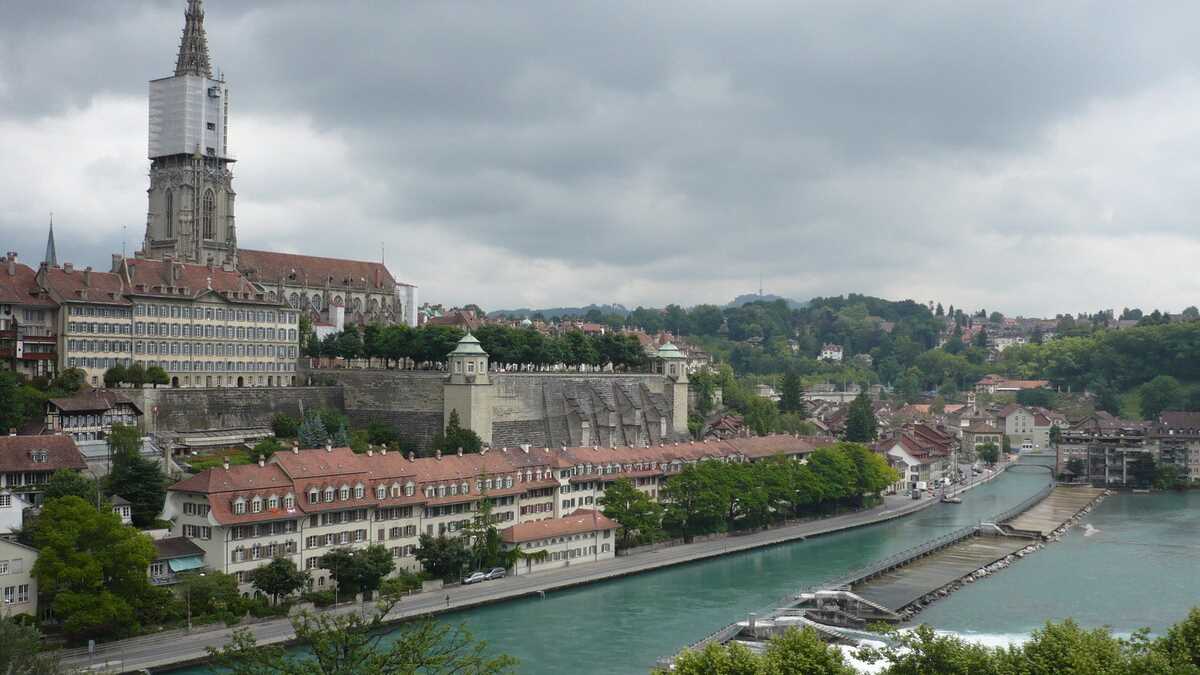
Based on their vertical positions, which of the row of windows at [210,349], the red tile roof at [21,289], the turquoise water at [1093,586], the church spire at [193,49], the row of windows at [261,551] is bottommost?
the turquoise water at [1093,586]

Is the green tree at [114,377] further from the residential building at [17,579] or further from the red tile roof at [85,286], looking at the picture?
the residential building at [17,579]

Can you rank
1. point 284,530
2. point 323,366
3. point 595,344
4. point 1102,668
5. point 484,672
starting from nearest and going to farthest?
point 484,672, point 1102,668, point 284,530, point 323,366, point 595,344

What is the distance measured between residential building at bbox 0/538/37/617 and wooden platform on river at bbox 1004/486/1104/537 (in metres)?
39.0

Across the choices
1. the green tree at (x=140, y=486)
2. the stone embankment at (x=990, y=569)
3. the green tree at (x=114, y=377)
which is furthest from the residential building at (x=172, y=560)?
the stone embankment at (x=990, y=569)

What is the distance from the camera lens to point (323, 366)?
188ft

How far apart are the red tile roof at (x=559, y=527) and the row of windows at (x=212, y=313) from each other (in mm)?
17908

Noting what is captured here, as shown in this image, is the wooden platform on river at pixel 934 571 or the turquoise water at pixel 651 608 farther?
the wooden platform on river at pixel 934 571

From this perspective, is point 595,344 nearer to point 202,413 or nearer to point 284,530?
point 202,413

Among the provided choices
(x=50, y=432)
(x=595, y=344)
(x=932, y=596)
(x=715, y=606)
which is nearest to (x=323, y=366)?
(x=595, y=344)

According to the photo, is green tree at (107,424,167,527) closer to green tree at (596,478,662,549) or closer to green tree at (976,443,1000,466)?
green tree at (596,478,662,549)

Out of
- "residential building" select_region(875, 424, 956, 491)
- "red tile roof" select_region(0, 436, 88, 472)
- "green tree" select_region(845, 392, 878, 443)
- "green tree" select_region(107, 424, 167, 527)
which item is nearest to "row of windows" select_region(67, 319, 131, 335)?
"green tree" select_region(107, 424, 167, 527)

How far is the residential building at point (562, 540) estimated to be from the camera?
39.9m

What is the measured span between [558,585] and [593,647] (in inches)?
243

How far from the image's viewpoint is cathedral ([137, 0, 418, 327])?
67.2m
